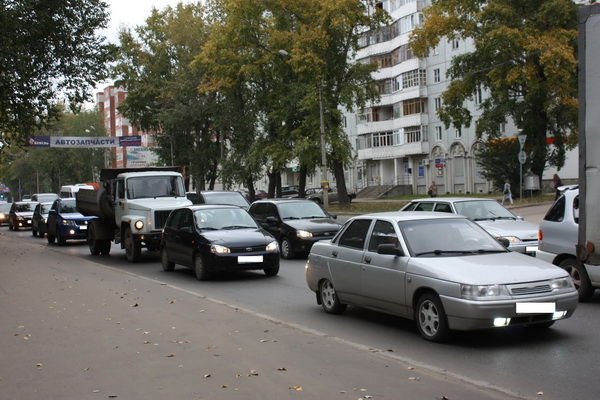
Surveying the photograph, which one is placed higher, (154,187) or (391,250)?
(154,187)

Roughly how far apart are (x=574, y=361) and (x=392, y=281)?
7.78ft

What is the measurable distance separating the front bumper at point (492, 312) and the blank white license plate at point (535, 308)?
3 cm

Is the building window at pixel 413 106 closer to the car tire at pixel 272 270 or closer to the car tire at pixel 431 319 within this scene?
the car tire at pixel 272 270

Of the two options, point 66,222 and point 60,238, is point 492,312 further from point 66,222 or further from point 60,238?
point 60,238

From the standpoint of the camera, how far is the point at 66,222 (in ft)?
89.2

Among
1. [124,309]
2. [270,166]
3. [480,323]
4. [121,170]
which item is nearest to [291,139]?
[270,166]

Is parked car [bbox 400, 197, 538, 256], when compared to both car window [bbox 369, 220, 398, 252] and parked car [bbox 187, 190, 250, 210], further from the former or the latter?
parked car [bbox 187, 190, 250, 210]

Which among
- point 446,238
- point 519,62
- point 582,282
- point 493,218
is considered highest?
point 519,62

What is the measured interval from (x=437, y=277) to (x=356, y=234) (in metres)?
2.03

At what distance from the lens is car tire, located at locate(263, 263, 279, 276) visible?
49.1 feet

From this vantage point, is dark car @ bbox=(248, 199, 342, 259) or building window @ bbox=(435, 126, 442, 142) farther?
building window @ bbox=(435, 126, 442, 142)

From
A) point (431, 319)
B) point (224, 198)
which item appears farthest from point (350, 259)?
point (224, 198)

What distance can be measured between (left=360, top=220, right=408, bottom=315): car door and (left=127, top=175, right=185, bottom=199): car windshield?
1195 centimetres

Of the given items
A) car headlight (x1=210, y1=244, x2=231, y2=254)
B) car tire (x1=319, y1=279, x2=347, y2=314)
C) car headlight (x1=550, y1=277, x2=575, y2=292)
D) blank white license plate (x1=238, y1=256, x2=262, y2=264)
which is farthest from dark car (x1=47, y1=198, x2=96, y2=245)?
car headlight (x1=550, y1=277, x2=575, y2=292)
